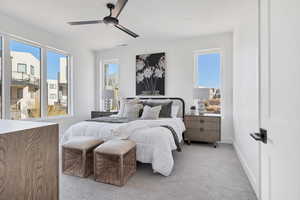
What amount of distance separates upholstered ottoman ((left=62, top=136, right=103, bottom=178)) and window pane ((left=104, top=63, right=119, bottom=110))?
2.87 metres

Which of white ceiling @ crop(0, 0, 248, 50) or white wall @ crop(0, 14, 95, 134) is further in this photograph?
white wall @ crop(0, 14, 95, 134)

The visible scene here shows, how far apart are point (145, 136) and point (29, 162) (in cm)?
172

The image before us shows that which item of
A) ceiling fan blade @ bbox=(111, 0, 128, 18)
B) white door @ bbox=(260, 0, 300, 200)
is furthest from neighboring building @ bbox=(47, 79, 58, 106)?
white door @ bbox=(260, 0, 300, 200)

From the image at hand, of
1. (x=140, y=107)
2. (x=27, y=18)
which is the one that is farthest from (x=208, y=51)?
(x=27, y=18)

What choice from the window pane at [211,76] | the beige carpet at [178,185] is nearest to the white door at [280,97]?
the beige carpet at [178,185]

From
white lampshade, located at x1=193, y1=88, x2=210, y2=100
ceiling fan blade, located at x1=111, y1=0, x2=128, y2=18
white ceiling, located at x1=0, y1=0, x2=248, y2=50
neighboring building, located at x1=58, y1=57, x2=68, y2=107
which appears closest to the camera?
ceiling fan blade, located at x1=111, y1=0, x2=128, y2=18

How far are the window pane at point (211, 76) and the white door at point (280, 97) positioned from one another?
10.6 ft

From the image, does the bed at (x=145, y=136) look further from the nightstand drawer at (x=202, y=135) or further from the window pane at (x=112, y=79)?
the window pane at (x=112, y=79)

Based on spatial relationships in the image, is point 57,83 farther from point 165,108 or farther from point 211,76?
point 211,76

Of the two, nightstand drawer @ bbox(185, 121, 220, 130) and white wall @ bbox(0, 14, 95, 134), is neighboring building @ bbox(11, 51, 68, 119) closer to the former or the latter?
white wall @ bbox(0, 14, 95, 134)

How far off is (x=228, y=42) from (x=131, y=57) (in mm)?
2803

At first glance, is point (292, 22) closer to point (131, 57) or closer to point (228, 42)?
point (228, 42)

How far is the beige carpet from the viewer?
182 centimetres

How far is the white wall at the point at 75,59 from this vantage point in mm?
3244
